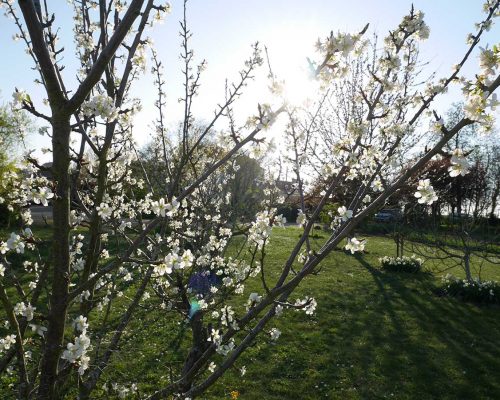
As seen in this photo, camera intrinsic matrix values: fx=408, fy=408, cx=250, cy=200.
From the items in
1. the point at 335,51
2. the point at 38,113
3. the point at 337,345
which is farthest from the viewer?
the point at 337,345

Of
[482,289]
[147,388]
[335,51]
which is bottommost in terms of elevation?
[147,388]

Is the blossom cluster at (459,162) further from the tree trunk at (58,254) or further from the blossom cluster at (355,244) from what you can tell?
the tree trunk at (58,254)

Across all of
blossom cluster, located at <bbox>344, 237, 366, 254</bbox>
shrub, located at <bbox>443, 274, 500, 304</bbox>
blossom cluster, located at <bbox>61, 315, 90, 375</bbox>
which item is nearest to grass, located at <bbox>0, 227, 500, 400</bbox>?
shrub, located at <bbox>443, 274, 500, 304</bbox>

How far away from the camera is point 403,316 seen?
9000 mm

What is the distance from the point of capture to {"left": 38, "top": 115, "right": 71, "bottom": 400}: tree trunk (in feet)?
4.91

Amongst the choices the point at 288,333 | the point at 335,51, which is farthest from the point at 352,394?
the point at 335,51

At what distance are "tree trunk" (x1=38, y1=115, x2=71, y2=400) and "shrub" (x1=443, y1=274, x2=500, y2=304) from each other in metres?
10.7

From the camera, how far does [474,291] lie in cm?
1017

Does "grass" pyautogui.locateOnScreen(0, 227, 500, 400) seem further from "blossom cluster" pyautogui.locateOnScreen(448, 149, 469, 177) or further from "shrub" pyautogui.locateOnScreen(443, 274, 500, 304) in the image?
"blossom cluster" pyautogui.locateOnScreen(448, 149, 469, 177)

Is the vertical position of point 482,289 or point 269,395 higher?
point 482,289

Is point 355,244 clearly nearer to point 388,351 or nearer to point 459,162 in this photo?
point 459,162

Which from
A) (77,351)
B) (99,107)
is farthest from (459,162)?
(77,351)

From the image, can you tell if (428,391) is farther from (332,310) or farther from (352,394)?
(332,310)

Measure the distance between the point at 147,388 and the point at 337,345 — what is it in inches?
135
